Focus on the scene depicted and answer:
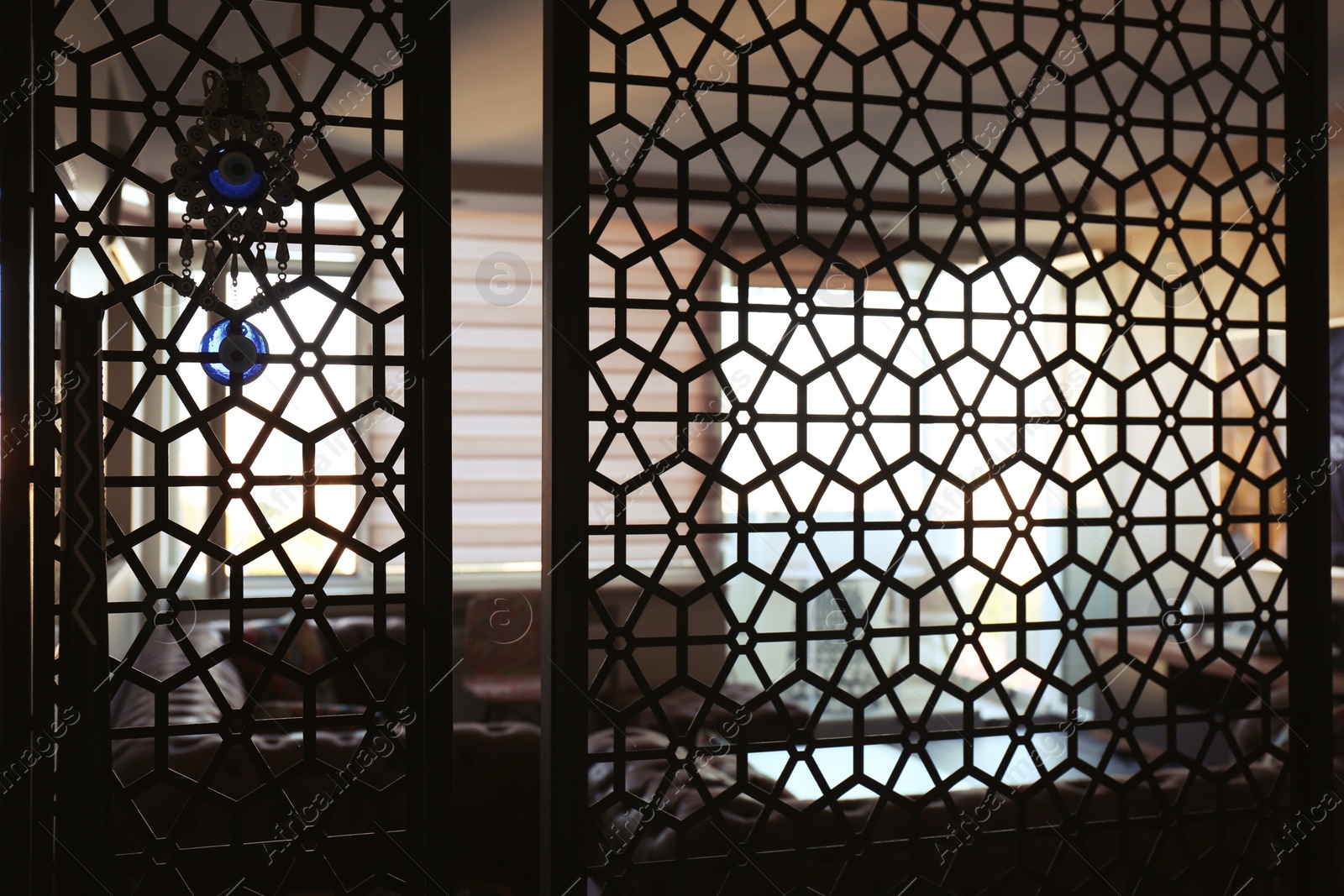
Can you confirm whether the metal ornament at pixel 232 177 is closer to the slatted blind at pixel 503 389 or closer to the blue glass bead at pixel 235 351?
the blue glass bead at pixel 235 351

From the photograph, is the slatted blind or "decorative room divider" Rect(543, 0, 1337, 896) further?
the slatted blind

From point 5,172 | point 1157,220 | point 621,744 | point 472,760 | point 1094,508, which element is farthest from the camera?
point 1094,508

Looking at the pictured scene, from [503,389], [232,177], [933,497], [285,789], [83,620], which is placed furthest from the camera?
[503,389]

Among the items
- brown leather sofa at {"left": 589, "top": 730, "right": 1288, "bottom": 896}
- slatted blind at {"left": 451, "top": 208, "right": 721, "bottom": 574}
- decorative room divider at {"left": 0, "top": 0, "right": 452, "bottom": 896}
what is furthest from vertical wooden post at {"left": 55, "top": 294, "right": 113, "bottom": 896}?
slatted blind at {"left": 451, "top": 208, "right": 721, "bottom": 574}

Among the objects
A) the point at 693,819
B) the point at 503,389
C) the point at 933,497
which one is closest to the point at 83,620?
the point at 693,819

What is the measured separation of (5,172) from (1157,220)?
5.50 ft

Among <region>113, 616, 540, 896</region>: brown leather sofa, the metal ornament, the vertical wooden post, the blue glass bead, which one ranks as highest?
the metal ornament

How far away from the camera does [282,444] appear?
543cm

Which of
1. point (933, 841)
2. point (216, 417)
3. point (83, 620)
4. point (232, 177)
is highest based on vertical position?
point (232, 177)

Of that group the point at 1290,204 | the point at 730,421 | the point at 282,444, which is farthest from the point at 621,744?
the point at 282,444

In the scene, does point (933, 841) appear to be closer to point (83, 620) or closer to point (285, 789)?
point (83, 620)

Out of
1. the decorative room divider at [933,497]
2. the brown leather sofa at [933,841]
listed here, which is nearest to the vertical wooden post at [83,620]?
the decorative room divider at [933,497]

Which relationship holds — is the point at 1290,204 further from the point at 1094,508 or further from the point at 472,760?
the point at 1094,508

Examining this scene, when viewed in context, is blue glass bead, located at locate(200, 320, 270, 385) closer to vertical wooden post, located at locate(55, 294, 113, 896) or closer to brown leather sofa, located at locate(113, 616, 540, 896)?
vertical wooden post, located at locate(55, 294, 113, 896)
